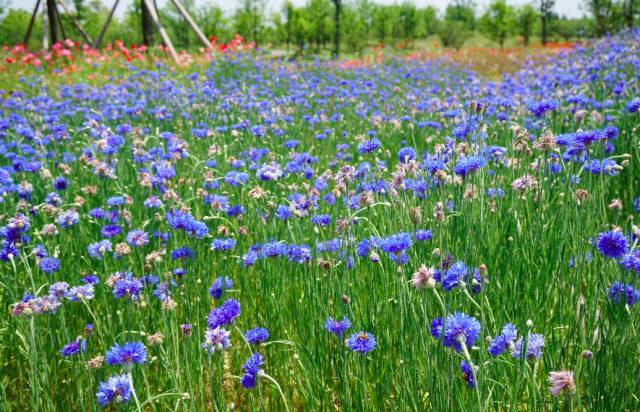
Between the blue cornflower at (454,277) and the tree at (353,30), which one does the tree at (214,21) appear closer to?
the tree at (353,30)

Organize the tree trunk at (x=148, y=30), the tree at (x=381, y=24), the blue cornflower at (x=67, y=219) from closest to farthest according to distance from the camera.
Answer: the blue cornflower at (x=67, y=219) < the tree trunk at (x=148, y=30) < the tree at (x=381, y=24)

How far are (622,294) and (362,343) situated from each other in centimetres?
85

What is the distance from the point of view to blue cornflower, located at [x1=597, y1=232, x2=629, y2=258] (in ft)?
Answer: 5.20

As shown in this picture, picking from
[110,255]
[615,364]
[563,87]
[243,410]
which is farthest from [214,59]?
[615,364]

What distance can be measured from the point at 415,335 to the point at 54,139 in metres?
4.62

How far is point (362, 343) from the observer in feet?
5.43

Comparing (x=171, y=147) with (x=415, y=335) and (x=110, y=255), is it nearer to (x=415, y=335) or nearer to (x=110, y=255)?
(x=110, y=255)

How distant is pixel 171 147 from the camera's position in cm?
396

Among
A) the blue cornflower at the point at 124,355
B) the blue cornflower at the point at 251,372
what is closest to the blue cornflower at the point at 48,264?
the blue cornflower at the point at 124,355

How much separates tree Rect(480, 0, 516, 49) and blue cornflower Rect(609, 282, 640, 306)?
45929 mm

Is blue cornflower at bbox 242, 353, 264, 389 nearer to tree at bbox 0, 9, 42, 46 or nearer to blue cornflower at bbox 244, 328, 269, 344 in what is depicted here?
blue cornflower at bbox 244, 328, 269, 344

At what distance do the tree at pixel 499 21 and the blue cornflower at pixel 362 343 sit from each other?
1822 inches

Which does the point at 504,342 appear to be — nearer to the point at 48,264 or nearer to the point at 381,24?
the point at 48,264

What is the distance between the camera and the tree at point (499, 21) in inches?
1735
